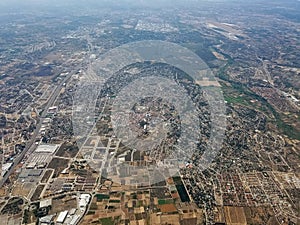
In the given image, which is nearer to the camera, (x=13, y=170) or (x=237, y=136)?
(x=13, y=170)

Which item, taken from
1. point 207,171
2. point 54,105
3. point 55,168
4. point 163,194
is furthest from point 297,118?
point 54,105

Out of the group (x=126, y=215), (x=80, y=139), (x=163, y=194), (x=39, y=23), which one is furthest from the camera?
(x=39, y=23)

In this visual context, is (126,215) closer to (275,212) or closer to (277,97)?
(275,212)

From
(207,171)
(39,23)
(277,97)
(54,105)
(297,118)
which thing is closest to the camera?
(207,171)

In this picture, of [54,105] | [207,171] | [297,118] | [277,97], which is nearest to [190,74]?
[277,97]

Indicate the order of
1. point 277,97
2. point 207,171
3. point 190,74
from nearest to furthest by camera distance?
1. point 207,171
2. point 277,97
3. point 190,74

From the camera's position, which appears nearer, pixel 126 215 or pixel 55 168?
pixel 126 215

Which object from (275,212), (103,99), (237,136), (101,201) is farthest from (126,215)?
(103,99)

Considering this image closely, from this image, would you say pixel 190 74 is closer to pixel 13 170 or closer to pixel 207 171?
pixel 207 171

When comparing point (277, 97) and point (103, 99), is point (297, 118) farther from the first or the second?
point (103, 99)

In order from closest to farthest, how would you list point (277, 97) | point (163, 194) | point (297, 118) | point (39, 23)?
point (163, 194) → point (297, 118) → point (277, 97) → point (39, 23)
